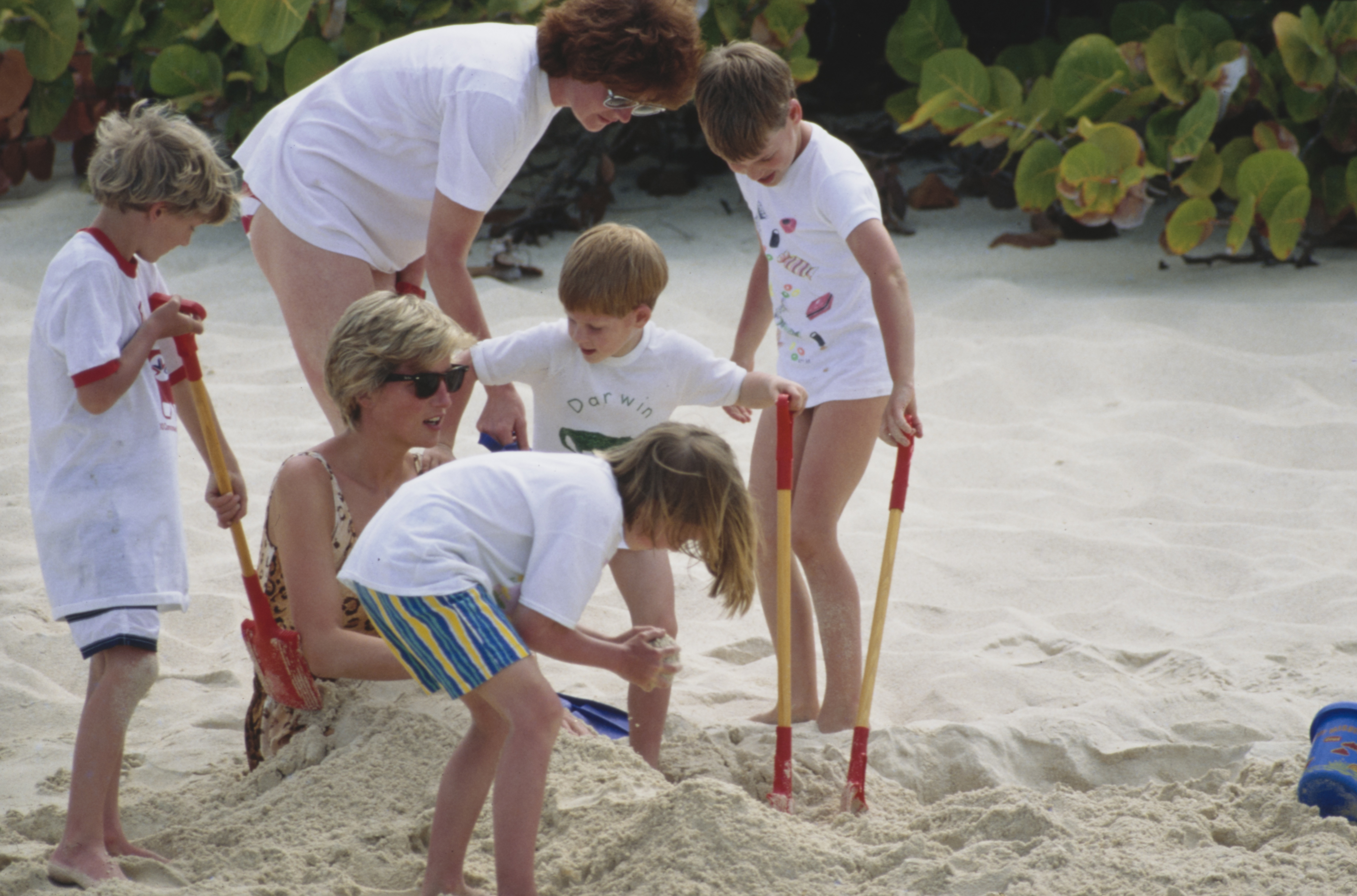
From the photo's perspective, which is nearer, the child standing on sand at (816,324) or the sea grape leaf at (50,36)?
the child standing on sand at (816,324)

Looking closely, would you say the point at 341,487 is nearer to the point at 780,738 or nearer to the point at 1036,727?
the point at 780,738

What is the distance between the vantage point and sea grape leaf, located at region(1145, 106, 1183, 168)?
17.4 ft

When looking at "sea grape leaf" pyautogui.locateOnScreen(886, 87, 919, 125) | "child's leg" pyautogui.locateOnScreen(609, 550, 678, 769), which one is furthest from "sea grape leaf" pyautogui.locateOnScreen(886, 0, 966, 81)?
"child's leg" pyautogui.locateOnScreen(609, 550, 678, 769)

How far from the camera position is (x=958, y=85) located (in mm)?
5465

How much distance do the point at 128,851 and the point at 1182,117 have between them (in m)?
4.94

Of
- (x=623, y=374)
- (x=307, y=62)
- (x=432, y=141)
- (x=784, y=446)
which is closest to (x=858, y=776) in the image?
(x=784, y=446)

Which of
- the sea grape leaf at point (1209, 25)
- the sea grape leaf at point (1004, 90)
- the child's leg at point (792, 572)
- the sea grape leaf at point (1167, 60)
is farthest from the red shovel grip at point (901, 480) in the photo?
the sea grape leaf at point (1209, 25)

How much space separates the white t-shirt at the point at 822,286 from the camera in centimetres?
269

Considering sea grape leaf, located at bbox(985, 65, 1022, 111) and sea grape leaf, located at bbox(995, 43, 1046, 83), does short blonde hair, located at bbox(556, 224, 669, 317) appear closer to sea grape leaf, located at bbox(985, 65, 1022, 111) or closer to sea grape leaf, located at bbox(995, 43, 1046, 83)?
sea grape leaf, located at bbox(985, 65, 1022, 111)

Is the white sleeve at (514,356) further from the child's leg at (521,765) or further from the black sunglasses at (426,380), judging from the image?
the child's leg at (521,765)

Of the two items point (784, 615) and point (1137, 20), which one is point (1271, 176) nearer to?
point (1137, 20)

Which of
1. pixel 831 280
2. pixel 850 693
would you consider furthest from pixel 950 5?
pixel 850 693

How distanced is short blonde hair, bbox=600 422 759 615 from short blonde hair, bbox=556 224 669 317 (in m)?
0.57

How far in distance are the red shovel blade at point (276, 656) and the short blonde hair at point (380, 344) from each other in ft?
1.47
